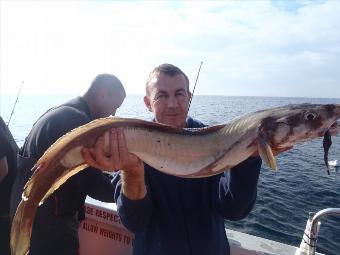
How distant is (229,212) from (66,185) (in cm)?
192

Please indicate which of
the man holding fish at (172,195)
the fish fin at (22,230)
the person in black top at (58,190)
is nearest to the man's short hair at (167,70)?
the man holding fish at (172,195)

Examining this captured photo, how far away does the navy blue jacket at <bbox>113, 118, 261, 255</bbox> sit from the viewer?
3.07 m

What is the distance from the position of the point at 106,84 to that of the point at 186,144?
92.9 inches

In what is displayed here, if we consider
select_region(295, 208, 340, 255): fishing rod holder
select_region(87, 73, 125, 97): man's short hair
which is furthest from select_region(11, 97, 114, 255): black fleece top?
select_region(295, 208, 340, 255): fishing rod holder

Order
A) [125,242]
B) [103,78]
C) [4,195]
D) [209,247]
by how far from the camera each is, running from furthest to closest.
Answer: [125,242]
[103,78]
[4,195]
[209,247]

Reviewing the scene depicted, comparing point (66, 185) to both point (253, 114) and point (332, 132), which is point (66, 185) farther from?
point (332, 132)

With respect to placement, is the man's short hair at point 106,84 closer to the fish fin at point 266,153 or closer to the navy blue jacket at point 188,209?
the navy blue jacket at point 188,209

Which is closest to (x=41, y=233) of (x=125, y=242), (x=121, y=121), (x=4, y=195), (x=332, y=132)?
(x=4, y=195)

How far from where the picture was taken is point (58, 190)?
4020mm

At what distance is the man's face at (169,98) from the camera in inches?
129

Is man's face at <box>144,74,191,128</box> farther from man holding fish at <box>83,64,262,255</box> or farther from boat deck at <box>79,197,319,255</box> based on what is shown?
boat deck at <box>79,197,319,255</box>

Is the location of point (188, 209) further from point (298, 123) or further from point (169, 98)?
point (298, 123)

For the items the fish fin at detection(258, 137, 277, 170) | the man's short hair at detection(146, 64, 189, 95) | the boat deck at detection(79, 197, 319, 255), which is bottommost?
the boat deck at detection(79, 197, 319, 255)

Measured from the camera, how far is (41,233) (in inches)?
159
